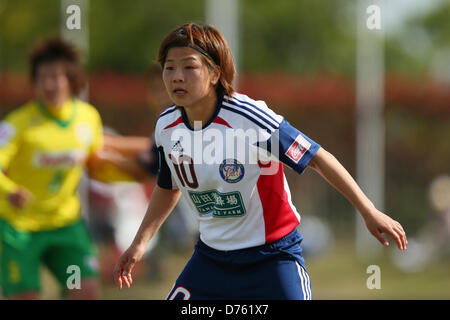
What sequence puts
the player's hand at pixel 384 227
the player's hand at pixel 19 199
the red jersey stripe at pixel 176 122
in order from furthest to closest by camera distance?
the player's hand at pixel 19 199 → the red jersey stripe at pixel 176 122 → the player's hand at pixel 384 227

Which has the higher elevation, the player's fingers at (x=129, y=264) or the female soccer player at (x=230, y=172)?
the female soccer player at (x=230, y=172)

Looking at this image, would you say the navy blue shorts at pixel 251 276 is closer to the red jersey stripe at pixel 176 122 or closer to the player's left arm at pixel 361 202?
the player's left arm at pixel 361 202

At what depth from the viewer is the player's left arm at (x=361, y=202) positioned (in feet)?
11.5

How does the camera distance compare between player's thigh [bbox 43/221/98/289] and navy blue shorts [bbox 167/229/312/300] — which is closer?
navy blue shorts [bbox 167/229/312/300]

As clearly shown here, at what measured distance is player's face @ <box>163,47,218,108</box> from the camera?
12.1ft

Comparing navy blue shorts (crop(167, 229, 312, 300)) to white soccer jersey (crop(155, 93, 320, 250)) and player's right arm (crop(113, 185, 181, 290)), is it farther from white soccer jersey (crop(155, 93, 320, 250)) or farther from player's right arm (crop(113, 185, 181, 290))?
player's right arm (crop(113, 185, 181, 290))

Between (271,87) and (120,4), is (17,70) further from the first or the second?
(271,87)

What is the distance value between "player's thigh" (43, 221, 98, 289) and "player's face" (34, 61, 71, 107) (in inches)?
39.4

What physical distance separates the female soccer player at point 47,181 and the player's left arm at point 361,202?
8.56 ft

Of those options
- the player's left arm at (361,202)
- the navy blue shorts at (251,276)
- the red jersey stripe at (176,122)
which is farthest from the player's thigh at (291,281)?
the red jersey stripe at (176,122)

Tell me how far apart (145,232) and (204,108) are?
0.78 m

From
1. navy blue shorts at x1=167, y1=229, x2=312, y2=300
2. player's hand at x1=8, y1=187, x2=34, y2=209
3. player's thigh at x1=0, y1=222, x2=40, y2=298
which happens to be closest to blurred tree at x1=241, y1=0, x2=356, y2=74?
player's thigh at x1=0, y1=222, x2=40, y2=298

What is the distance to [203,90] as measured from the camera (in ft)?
12.3
